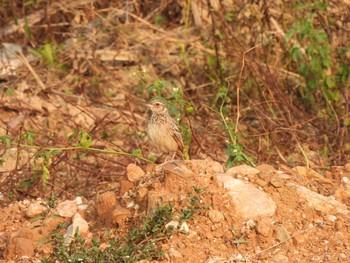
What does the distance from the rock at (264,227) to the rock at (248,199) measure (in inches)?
5.1

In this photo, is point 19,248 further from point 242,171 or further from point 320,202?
point 320,202

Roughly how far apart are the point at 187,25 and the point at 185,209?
608 centimetres

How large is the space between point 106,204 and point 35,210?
705 mm

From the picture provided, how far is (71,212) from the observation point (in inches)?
283

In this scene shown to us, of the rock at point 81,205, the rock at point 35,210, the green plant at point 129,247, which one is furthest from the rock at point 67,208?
the green plant at point 129,247

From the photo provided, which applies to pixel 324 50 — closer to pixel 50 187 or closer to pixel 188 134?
pixel 188 134

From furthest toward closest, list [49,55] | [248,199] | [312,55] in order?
[49,55], [312,55], [248,199]

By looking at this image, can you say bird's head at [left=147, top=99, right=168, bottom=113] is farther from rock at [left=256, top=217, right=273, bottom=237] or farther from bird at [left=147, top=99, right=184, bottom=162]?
rock at [left=256, top=217, right=273, bottom=237]

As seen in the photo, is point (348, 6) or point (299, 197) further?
point (348, 6)

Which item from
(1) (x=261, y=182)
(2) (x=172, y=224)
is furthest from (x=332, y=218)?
Answer: (2) (x=172, y=224)

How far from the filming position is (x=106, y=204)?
277 inches

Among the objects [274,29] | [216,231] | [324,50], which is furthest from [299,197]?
[274,29]

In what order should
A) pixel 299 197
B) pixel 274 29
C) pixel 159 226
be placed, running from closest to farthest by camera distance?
1. pixel 159 226
2. pixel 299 197
3. pixel 274 29

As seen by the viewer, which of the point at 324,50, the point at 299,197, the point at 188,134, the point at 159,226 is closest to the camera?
the point at 159,226
